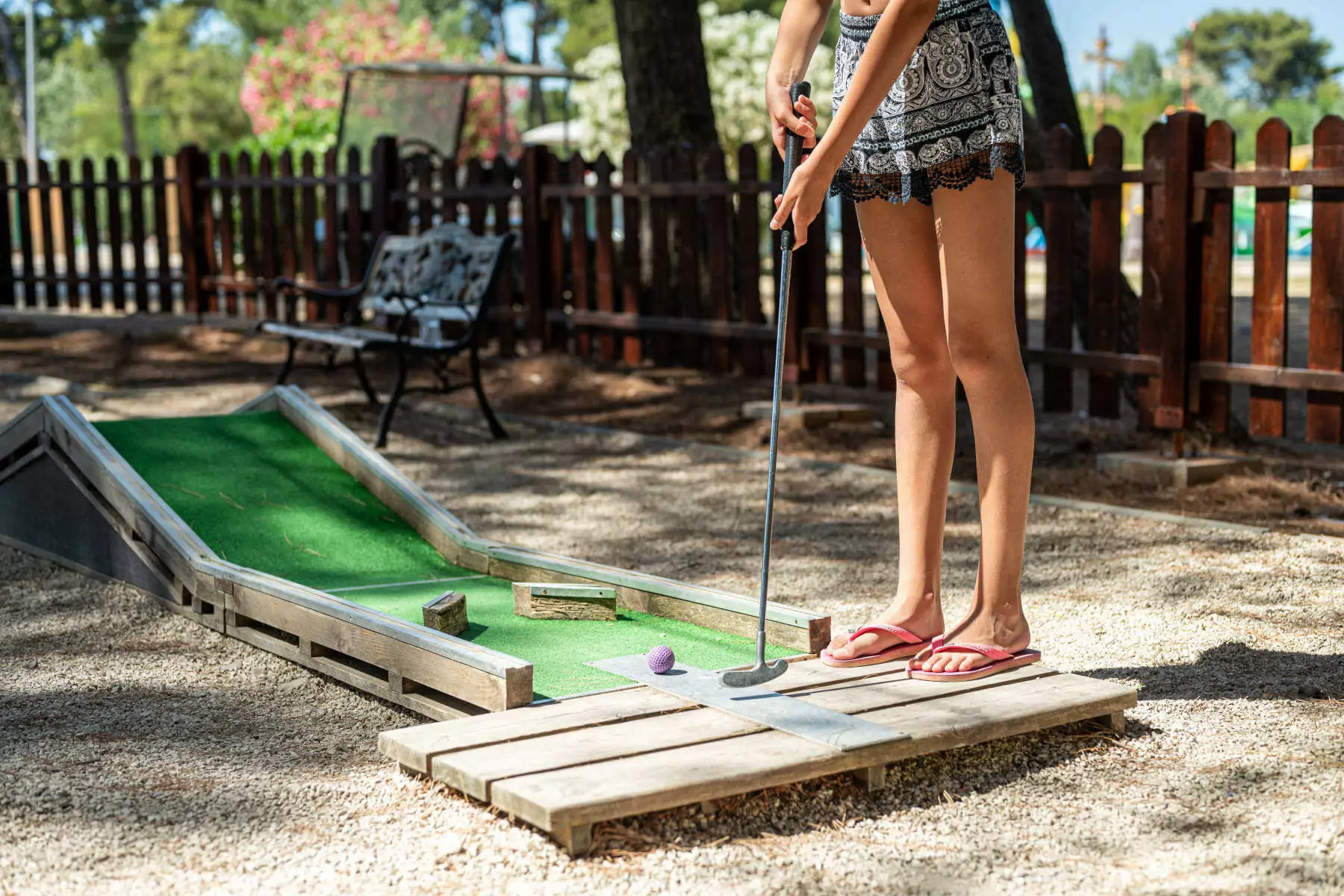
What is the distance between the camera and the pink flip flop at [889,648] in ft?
11.4

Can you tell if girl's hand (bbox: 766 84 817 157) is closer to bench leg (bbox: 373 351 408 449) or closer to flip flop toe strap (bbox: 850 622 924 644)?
flip flop toe strap (bbox: 850 622 924 644)

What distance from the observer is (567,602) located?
4117 mm

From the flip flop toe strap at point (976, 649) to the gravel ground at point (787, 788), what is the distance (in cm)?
21

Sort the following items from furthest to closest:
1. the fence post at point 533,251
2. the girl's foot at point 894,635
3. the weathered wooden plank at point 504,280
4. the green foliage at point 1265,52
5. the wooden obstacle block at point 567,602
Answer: the green foliage at point 1265,52, the weathered wooden plank at point 504,280, the fence post at point 533,251, the wooden obstacle block at point 567,602, the girl's foot at point 894,635

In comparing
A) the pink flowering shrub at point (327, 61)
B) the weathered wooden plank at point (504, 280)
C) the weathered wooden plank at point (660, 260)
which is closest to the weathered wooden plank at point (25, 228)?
the weathered wooden plank at point (504, 280)

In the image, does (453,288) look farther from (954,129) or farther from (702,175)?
(954,129)

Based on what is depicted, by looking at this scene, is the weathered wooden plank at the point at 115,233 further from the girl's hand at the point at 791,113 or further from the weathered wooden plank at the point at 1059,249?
the girl's hand at the point at 791,113

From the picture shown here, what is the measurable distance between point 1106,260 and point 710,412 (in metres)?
2.74

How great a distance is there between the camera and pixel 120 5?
65938mm

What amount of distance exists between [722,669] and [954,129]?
1.32 m

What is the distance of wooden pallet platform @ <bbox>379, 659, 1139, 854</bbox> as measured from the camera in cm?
270

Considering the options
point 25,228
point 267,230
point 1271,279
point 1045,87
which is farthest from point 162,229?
point 1271,279

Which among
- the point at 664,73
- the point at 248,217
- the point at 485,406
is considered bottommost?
the point at 485,406

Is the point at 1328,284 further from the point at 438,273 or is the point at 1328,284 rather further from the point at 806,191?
the point at 438,273
